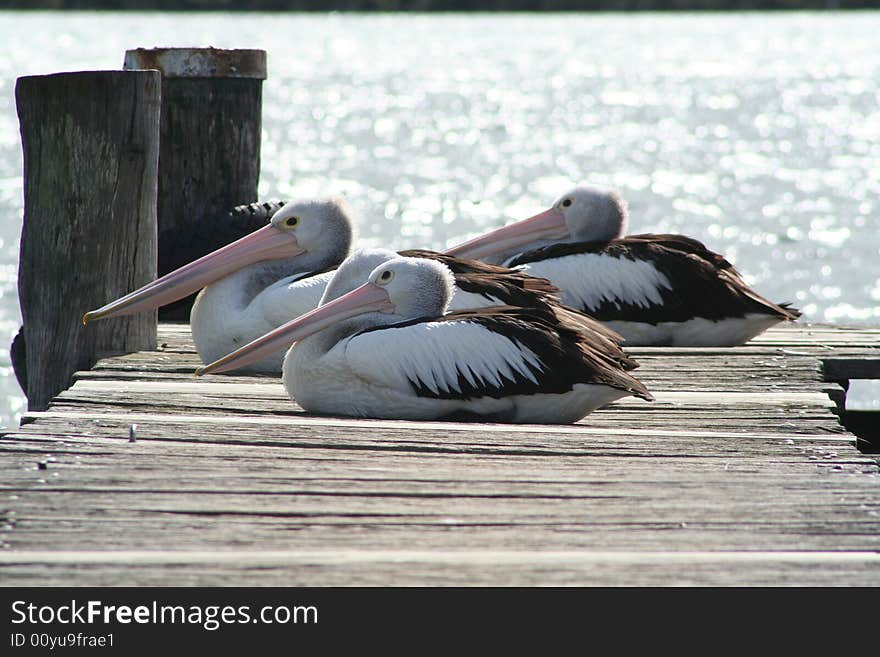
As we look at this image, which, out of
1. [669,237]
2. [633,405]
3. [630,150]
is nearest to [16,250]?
[669,237]

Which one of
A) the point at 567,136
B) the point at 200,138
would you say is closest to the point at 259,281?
the point at 200,138

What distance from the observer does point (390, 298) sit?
436 cm

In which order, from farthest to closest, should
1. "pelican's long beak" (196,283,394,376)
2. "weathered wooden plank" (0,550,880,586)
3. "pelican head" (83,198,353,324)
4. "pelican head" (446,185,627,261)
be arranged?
"pelican head" (446,185,627,261) → "pelican head" (83,198,353,324) → "pelican's long beak" (196,283,394,376) → "weathered wooden plank" (0,550,880,586)

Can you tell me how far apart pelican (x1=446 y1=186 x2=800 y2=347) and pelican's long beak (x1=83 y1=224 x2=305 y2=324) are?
3.43ft

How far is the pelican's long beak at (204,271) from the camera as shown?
16.1ft

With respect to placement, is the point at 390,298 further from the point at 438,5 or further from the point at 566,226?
the point at 438,5

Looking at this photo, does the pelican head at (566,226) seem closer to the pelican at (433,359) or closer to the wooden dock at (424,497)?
the pelican at (433,359)

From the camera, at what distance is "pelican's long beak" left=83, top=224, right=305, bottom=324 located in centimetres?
491

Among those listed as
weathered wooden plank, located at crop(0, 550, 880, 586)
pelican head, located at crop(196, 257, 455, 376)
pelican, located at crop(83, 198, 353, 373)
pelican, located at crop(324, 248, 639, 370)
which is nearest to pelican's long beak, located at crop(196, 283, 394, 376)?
pelican head, located at crop(196, 257, 455, 376)

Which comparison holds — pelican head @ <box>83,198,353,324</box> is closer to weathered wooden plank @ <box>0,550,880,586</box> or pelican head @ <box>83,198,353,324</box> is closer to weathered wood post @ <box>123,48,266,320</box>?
weathered wood post @ <box>123,48,266,320</box>

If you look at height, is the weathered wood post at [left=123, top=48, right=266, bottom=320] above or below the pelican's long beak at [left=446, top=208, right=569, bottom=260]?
above

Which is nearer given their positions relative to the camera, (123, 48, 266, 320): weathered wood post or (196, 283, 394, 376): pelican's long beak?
(196, 283, 394, 376): pelican's long beak
